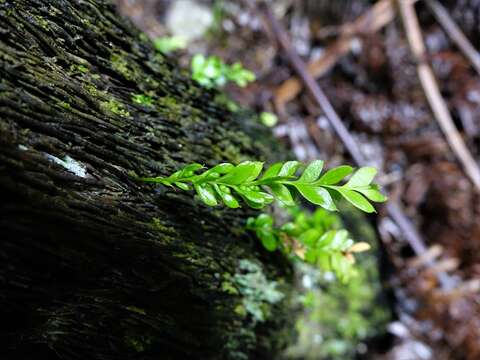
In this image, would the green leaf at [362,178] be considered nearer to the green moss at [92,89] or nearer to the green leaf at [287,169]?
the green leaf at [287,169]

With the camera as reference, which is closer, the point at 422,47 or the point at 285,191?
the point at 285,191

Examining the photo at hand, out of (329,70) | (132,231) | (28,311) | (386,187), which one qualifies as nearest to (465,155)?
(386,187)

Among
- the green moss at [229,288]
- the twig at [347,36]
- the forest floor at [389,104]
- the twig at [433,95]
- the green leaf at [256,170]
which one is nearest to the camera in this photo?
the green leaf at [256,170]

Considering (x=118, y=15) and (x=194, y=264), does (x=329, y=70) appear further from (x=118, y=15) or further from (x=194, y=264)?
(x=194, y=264)

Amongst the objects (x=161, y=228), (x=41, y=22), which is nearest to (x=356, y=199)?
(x=161, y=228)

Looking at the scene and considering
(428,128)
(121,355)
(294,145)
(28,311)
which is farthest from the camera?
(428,128)

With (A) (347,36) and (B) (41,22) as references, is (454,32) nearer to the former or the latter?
(A) (347,36)

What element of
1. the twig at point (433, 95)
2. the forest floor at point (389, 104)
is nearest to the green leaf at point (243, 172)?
the forest floor at point (389, 104)

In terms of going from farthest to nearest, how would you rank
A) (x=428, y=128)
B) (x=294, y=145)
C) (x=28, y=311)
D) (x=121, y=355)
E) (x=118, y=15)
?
(x=428, y=128) < (x=294, y=145) < (x=118, y=15) < (x=121, y=355) < (x=28, y=311)
